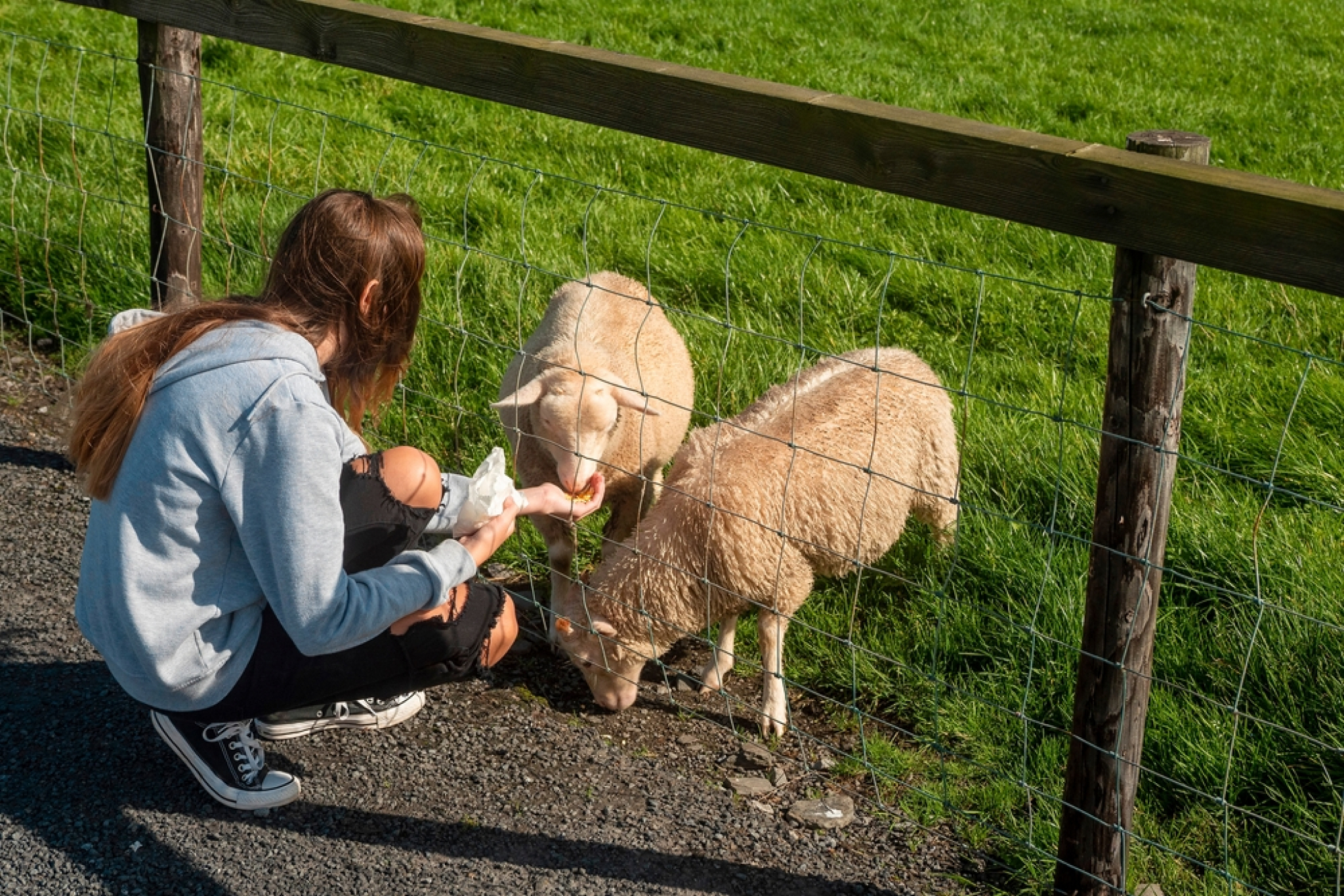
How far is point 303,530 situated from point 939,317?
364 centimetres

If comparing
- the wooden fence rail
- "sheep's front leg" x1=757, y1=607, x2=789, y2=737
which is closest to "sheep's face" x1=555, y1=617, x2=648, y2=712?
"sheep's front leg" x1=757, y1=607, x2=789, y2=737

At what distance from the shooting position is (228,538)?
2467mm

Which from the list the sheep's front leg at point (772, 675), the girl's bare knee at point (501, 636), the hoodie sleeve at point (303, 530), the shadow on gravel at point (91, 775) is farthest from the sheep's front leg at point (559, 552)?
the hoodie sleeve at point (303, 530)

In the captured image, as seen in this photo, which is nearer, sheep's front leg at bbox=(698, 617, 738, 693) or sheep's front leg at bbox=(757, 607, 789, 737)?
sheep's front leg at bbox=(757, 607, 789, 737)

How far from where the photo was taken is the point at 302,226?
8.14ft

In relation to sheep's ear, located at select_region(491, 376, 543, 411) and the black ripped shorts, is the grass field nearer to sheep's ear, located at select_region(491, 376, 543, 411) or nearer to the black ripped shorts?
sheep's ear, located at select_region(491, 376, 543, 411)

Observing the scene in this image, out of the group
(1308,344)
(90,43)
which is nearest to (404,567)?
(1308,344)

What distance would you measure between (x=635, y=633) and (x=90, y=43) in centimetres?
669

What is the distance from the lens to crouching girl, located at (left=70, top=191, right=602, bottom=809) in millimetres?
2312

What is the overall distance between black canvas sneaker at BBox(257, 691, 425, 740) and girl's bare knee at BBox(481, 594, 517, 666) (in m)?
0.29

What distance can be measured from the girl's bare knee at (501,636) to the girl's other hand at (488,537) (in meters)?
0.24

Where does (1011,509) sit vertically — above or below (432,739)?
above

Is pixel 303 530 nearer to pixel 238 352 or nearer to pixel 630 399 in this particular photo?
pixel 238 352

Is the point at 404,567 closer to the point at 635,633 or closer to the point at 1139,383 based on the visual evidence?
the point at 635,633
